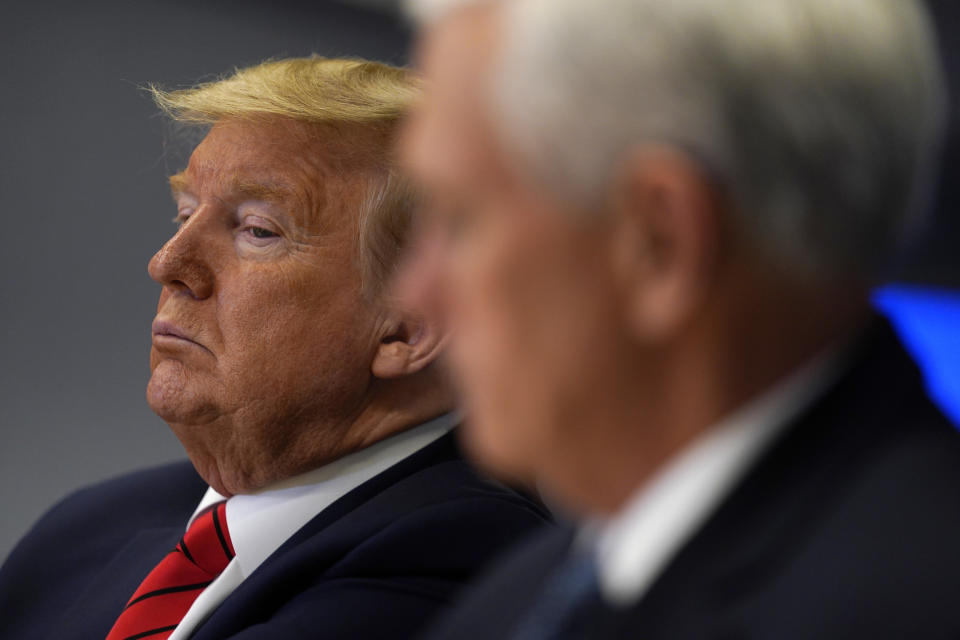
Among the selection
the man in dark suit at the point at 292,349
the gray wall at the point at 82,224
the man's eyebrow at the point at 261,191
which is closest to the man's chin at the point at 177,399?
the man in dark suit at the point at 292,349

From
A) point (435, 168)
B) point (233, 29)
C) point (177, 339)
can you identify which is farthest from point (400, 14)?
point (435, 168)

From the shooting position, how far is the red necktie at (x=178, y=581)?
4.47 ft

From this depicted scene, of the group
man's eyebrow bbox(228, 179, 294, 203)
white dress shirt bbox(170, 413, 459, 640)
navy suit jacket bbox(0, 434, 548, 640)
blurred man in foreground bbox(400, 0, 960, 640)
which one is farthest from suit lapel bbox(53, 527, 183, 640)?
blurred man in foreground bbox(400, 0, 960, 640)

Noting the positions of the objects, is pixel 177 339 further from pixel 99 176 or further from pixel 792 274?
pixel 99 176

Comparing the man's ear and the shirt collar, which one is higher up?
the man's ear

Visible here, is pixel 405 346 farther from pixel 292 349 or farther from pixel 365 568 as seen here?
pixel 365 568

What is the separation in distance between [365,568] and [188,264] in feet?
1.48

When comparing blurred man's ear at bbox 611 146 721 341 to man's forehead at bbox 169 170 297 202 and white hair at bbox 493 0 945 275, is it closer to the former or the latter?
white hair at bbox 493 0 945 275

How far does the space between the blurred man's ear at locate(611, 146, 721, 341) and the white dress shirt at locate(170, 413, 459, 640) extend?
82 cm

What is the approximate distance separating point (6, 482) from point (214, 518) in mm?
1733

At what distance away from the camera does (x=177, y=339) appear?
55.0 inches

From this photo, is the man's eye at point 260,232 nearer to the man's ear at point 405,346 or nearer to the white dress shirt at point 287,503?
the man's ear at point 405,346

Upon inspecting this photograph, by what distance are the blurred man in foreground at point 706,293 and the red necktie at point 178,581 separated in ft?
2.66

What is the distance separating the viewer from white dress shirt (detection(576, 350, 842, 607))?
631mm
